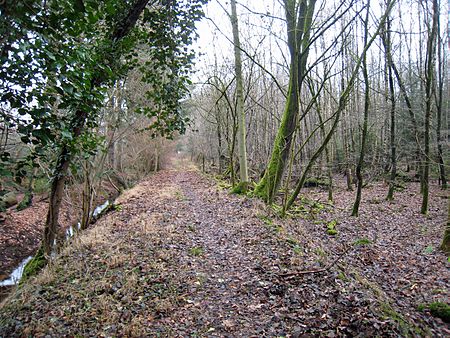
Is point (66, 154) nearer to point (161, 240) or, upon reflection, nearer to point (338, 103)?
point (161, 240)

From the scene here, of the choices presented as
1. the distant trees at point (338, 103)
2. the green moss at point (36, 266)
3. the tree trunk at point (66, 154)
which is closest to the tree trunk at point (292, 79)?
the distant trees at point (338, 103)

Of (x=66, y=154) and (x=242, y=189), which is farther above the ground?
(x=66, y=154)

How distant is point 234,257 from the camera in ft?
17.5

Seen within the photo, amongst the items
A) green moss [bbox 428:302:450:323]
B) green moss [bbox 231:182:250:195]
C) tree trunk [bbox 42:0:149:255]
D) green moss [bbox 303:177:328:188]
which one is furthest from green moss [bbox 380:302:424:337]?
green moss [bbox 303:177:328:188]

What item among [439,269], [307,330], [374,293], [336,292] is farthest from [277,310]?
[439,269]

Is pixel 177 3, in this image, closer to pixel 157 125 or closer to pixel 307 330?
pixel 157 125

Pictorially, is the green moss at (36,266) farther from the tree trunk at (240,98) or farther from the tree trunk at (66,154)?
the tree trunk at (240,98)

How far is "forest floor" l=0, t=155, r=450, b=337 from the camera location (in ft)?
11.0

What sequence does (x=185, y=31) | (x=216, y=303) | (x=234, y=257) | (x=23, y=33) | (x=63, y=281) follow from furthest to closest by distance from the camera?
1. (x=234, y=257)
2. (x=63, y=281)
3. (x=185, y=31)
4. (x=216, y=303)
5. (x=23, y=33)

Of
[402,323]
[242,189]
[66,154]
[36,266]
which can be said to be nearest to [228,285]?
[402,323]

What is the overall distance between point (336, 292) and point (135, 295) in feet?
9.42

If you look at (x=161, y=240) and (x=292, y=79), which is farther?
(x=292, y=79)

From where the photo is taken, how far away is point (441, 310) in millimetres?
3533

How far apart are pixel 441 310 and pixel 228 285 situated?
9.33ft
